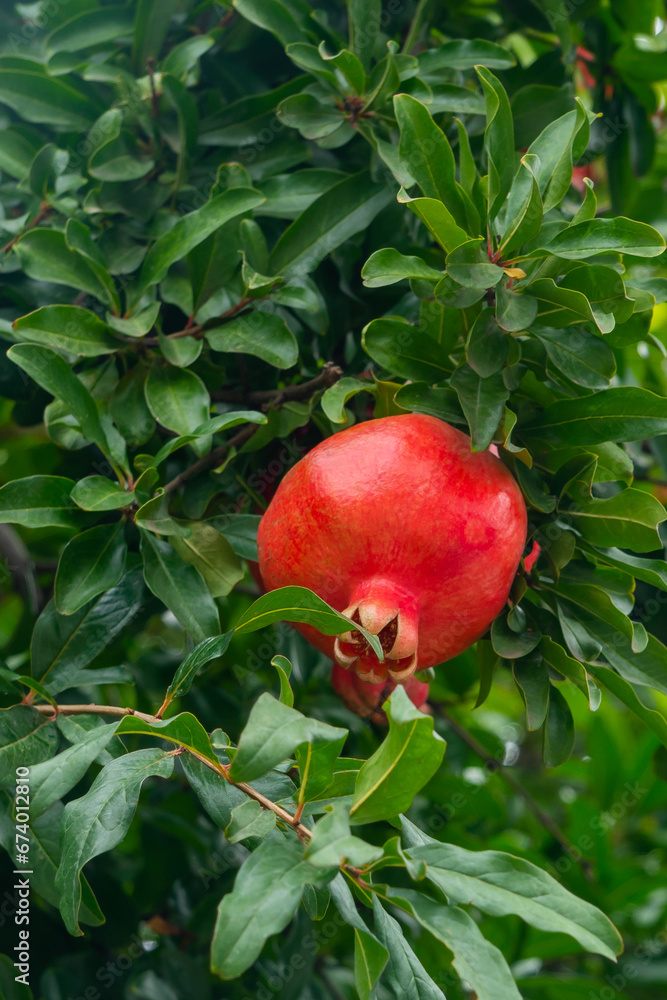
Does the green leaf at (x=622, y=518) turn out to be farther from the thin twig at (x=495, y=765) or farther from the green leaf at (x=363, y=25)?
the thin twig at (x=495, y=765)

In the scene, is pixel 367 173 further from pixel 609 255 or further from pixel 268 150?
pixel 609 255

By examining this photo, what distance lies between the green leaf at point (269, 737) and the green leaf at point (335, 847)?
2.4 inches

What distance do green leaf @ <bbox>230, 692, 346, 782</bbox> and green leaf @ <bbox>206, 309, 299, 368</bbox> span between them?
528 mm

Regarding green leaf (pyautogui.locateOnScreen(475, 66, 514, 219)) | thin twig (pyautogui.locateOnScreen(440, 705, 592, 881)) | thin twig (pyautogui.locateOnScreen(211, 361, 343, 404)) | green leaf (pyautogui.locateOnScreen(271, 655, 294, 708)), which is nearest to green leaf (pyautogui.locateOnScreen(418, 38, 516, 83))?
green leaf (pyautogui.locateOnScreen(475, 66, 514, 219))

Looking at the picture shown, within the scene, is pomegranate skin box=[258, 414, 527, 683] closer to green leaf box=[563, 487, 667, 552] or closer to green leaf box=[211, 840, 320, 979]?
green leaf box=[563, 487, 667, 552]

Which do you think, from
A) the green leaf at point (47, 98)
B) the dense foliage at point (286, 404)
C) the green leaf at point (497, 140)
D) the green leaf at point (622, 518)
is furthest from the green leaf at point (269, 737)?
the green leaf at point (47, 98)

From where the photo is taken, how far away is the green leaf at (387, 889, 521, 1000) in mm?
643

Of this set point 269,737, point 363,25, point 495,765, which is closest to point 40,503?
point 269,737

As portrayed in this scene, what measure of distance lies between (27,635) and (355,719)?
27.1 inches

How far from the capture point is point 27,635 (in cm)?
158

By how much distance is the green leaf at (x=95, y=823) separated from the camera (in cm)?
74

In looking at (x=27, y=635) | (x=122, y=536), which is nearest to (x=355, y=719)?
(x=27, y=635)

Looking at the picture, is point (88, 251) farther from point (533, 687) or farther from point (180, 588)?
point (533, 687)

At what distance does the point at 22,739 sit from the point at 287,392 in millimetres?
544
